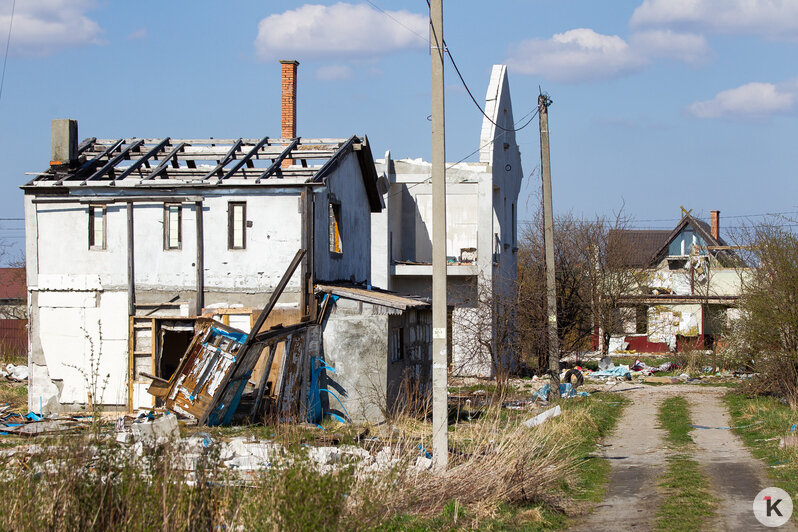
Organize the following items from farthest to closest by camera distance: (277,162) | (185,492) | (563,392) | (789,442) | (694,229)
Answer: (694,229) → (563,392) → (277,162) → (789,442) → (185,492)

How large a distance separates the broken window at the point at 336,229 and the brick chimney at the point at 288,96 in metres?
6.15

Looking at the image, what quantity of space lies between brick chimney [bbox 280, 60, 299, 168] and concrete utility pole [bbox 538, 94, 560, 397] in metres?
7.69

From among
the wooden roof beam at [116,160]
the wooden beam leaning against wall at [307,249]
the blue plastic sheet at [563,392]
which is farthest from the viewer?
the blue plastic sheet at [563,392]

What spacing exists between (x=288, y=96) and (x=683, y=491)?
17.9m

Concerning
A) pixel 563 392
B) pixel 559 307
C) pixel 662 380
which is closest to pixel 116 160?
pixel 563 392

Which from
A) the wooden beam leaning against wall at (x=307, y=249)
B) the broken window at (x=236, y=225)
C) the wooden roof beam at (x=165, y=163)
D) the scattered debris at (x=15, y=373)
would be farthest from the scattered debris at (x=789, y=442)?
the scattered debris at (x=15, y=373)

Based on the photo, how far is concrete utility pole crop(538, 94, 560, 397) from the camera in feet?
67.7

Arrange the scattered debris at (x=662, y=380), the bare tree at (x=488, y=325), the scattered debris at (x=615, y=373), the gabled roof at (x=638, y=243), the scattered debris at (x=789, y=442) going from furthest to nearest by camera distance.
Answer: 1. the gabled roof at (x=638, y=243)
2. the scattered debris at (x=615, y=373)
3. the scattered debris at (x=662, y=380)
4. the bare tree at (x=488, y=325)
5. the scattered debris at (x=789, y=442)

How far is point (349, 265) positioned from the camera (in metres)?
20.5

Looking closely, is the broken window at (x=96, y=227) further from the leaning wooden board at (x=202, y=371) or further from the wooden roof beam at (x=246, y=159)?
the leaning wooden board at (x=202, y=371)

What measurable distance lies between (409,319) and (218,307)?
15.2 ft

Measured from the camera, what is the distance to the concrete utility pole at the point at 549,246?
20625mm

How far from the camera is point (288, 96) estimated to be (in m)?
24.7

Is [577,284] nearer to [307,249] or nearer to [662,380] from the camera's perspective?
[662,380]
